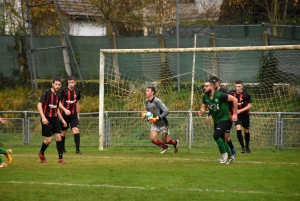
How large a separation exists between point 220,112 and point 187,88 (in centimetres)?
663

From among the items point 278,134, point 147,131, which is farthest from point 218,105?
point 147,131

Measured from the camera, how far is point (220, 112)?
13.5 meters

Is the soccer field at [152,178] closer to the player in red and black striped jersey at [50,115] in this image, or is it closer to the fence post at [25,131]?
the player in red and black striped jersey at [50,115]

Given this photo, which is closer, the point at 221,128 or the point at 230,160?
the point at 221,128

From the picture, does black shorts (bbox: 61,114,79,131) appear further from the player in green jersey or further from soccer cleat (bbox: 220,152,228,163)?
soccer cleat (bbox: 220,152,228,163)

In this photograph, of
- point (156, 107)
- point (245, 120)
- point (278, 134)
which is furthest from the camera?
point (278, 134)

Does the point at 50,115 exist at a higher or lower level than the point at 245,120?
higher

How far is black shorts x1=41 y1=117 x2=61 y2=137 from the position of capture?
44.7 ft

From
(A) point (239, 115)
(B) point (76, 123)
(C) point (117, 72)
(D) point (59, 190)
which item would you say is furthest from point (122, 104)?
(D) point (59, 190)

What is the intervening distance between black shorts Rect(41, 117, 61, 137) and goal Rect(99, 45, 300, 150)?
432 centimetres

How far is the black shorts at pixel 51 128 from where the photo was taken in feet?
44.7

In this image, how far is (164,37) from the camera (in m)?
23.2

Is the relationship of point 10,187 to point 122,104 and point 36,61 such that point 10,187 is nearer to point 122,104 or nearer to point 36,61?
point 122,104

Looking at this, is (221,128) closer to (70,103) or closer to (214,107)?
(214,107)
